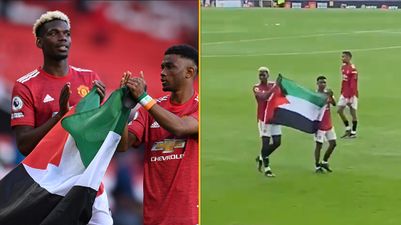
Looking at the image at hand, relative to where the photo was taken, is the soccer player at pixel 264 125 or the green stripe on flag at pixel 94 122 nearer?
the green stripe on flag at pixel 94 122

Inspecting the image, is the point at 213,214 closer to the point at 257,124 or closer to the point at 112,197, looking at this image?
the point at 257,124

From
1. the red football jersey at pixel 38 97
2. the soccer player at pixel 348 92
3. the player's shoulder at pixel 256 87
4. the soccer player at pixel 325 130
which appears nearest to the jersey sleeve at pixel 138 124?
the red football jersey at pixel 38 97

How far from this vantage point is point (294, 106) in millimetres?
3885

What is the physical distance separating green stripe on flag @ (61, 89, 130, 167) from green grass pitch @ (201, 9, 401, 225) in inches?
70.3

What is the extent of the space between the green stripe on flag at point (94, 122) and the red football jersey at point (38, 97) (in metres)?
0.08

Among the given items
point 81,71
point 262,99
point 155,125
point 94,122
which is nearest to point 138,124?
point 155,125

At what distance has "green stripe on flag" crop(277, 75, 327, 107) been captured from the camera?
3.87m

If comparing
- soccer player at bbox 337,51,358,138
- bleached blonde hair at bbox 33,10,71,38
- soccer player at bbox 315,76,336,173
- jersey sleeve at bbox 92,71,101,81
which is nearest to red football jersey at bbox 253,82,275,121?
soccer player at bbox 315,76,336,173

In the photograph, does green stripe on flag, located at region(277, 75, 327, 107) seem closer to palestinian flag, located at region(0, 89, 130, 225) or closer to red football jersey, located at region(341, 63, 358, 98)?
red football jersey, located at region(341, 63, 358, 98)

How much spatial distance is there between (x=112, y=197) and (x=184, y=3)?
822mm

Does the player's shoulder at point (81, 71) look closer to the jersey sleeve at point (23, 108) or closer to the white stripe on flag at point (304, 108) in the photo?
the jersey sleeve at point (23, 108)

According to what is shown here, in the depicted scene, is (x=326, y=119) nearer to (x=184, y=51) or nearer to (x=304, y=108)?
(x=304, y=108)

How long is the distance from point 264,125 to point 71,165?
1.80 m

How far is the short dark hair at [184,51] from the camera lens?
257cm
